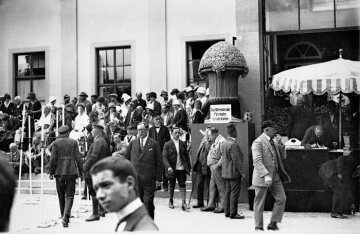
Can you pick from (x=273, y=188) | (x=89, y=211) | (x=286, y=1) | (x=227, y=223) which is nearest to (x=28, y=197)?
(x=89, y=211)

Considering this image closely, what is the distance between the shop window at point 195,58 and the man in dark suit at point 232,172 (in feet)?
35.7

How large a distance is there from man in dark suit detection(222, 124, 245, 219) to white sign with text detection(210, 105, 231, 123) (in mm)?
2450

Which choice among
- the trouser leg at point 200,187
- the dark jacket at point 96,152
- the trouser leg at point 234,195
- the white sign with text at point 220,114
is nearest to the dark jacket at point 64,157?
the dark jacket at point 96,152

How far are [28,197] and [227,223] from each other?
6775 mm

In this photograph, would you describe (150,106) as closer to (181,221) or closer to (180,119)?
(180,119)

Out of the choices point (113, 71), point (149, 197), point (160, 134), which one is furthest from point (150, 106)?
point (149, 197)

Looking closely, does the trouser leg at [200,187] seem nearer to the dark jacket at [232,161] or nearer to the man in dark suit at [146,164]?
the dark jacket at [232,161]

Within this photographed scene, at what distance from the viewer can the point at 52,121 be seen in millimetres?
20203

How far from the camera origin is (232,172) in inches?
502

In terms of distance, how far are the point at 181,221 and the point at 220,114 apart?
3869mm

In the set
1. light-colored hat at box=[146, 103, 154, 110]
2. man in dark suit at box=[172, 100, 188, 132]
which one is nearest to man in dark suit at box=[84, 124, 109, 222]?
man in dark suit at box=[172, 100, 188, 132]

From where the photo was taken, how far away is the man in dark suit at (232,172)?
41.5 ft

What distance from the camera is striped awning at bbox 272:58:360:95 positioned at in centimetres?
1407

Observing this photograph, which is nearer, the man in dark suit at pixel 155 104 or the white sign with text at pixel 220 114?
the white sign with text at pixel 220 114
